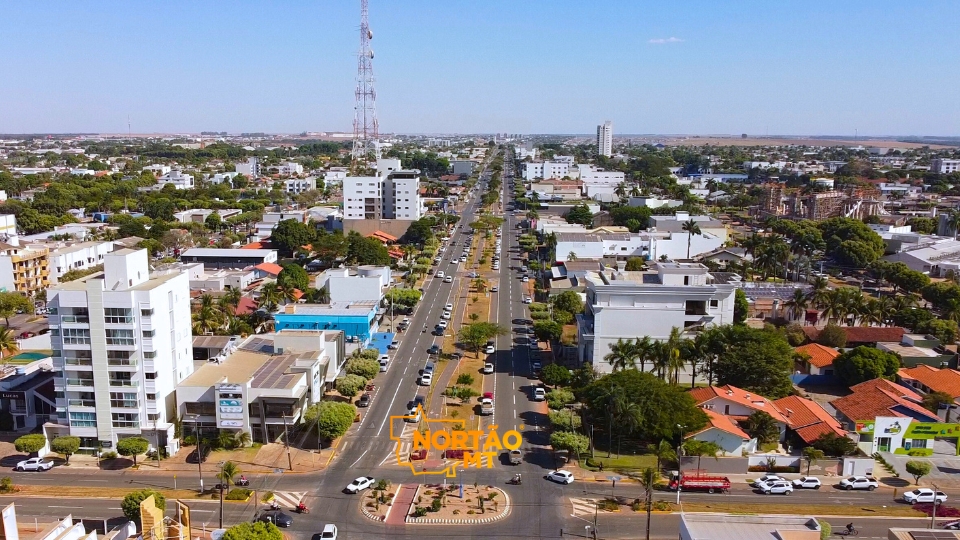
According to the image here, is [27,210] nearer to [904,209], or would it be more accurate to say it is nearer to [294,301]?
[294,301]

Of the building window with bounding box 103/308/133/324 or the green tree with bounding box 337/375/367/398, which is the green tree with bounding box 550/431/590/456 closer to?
the green tree with bounding box 337/375/367/398

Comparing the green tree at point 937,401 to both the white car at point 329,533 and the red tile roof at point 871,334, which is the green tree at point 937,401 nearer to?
the red tile roof at point 871,334

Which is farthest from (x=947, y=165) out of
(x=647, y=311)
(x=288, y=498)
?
(x=288, y=498)

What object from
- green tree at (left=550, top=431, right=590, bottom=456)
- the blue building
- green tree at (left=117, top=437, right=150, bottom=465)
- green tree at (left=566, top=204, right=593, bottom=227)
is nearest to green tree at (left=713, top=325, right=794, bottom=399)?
green tree at (left=550, top=431, right=590, bottom=456)

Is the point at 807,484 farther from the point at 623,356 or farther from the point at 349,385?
the point at 349,385

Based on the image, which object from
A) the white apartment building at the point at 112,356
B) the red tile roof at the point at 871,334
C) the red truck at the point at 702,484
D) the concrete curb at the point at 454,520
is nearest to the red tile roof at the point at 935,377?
the red tile roof at the point at 871,334

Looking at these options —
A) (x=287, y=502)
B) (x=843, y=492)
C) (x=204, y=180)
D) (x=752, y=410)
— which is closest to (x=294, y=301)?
(x=287, y=502)
